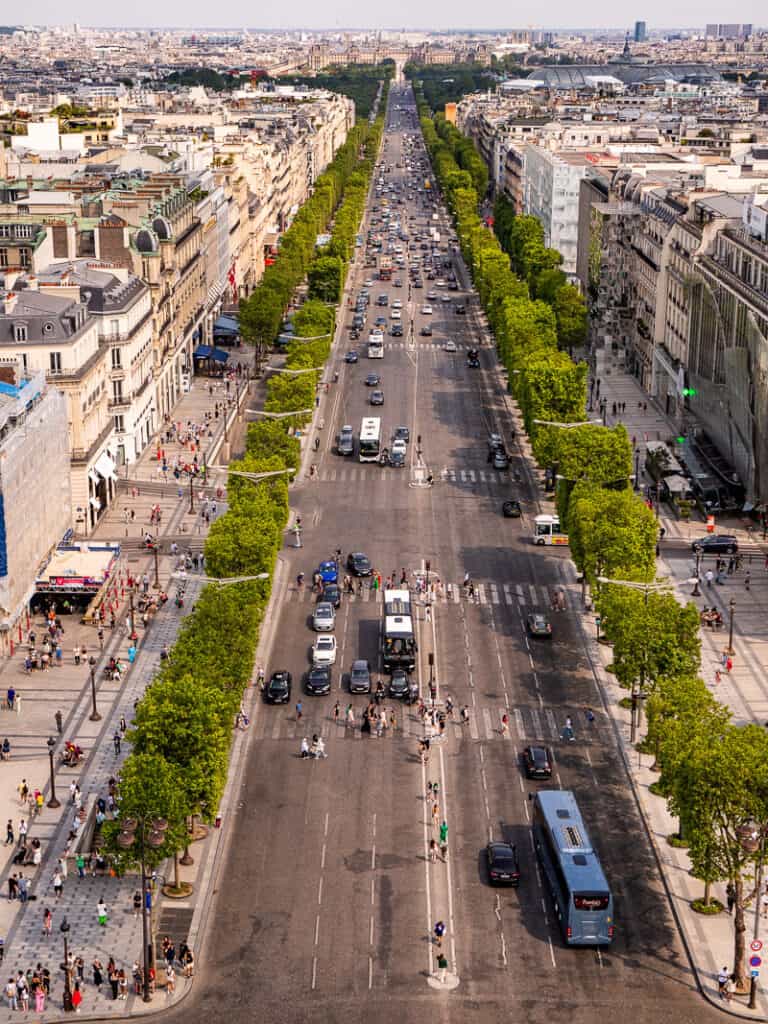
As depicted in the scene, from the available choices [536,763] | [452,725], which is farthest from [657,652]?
[452,725]

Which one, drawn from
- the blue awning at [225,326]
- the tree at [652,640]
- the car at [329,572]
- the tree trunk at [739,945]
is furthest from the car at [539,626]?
the blue awning at [225,326]

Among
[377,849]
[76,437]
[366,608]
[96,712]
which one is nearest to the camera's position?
[377,849]

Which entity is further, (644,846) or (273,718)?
(273,718)

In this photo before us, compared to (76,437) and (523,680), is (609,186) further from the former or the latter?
(523,680)

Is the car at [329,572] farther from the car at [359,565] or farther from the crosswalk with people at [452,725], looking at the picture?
the crosswalk with people at [452,725]

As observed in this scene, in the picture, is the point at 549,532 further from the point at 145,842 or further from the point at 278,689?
the point at 145,842

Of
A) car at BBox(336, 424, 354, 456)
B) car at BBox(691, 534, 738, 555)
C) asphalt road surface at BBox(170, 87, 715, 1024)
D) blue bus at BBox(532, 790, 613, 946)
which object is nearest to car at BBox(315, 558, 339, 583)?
asphalt road surface at BBox(170, 87, 715, 1024)

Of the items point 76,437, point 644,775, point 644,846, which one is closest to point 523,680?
point 644,775

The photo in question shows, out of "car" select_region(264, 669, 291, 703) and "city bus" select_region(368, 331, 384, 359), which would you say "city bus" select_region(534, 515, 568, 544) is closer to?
"car" select_region(264, 669, 291, 703)
